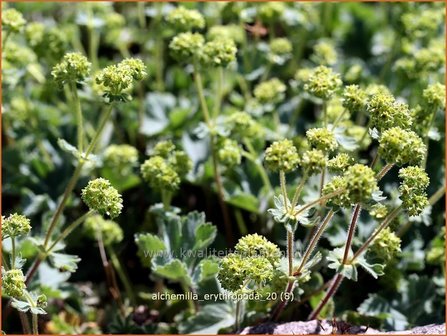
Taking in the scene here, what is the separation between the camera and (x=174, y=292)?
3.89 meters

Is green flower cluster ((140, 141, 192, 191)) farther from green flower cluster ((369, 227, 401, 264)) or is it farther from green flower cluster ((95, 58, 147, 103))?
green flower cluster ((369, 227, 401, 264))

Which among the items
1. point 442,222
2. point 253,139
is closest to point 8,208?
point 253,139

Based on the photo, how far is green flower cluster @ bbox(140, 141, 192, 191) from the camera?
3439mm

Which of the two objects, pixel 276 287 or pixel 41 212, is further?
pixel 41 212

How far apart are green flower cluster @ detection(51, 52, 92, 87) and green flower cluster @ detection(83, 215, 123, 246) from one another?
94 centimetres

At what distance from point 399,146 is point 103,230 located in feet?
5.69

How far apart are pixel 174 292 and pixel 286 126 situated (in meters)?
1.23

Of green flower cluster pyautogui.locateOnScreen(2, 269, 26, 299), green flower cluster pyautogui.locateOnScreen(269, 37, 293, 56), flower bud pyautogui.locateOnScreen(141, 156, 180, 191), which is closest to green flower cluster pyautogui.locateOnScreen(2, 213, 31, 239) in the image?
green flower cluster pyautogui.locateOnScreen(2, 269, 26, 299)

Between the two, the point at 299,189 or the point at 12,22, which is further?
the point at 12,22

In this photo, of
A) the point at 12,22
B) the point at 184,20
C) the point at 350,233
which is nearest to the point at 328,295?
the point at 350,233

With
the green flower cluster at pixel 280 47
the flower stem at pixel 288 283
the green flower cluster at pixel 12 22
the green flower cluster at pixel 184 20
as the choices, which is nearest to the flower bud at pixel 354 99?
the flower stem at pixel 288 283

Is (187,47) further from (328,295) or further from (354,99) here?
(328,295)

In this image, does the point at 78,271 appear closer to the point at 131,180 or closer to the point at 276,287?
the point at 131,180

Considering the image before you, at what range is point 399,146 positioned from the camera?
2.64 metres
